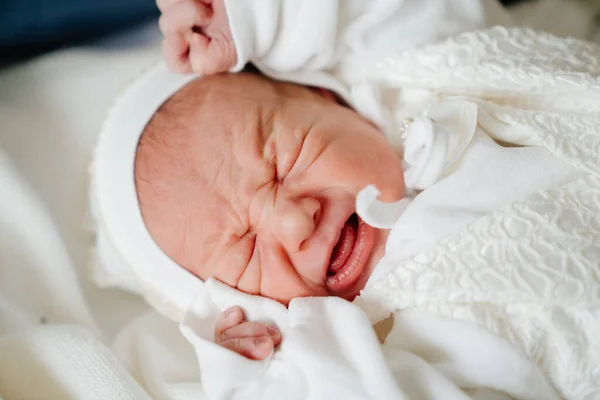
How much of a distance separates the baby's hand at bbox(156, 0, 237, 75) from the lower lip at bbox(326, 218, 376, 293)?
1.27 ft

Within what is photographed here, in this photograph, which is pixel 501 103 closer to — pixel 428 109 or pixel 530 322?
pixel 428 109

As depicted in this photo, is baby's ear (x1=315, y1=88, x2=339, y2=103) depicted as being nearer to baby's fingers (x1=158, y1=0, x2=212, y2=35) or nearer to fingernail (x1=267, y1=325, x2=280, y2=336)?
baby's fingers (x1=158, y1=0, x2=212, y2=35)

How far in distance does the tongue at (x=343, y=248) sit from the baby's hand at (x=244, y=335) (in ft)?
0.45

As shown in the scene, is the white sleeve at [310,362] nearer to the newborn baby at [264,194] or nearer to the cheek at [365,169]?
the newborn baby at [264,194]

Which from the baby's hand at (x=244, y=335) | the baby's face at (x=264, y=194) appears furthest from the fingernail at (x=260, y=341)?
the baby's face at (x=264, y=194)

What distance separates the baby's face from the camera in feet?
3.04

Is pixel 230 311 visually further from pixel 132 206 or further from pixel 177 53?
pixel 177 53

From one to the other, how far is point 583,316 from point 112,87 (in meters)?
1.03

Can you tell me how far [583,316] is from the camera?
30.3 inches

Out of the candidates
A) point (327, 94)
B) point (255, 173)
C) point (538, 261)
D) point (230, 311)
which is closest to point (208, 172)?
point (255, 173)

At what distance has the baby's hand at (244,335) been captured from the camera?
84 centimetres

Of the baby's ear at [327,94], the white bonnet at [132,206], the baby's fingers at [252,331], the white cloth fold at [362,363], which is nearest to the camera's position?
the white cloth fold at [362,363]

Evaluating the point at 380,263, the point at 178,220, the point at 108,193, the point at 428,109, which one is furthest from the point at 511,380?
the point at 108,193

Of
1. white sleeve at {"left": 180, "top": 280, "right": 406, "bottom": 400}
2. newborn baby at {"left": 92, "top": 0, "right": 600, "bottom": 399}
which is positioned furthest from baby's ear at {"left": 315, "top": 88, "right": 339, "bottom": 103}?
white sleeve at {"left": 180, "top": 280, "right": 406, "bottom": 400}
